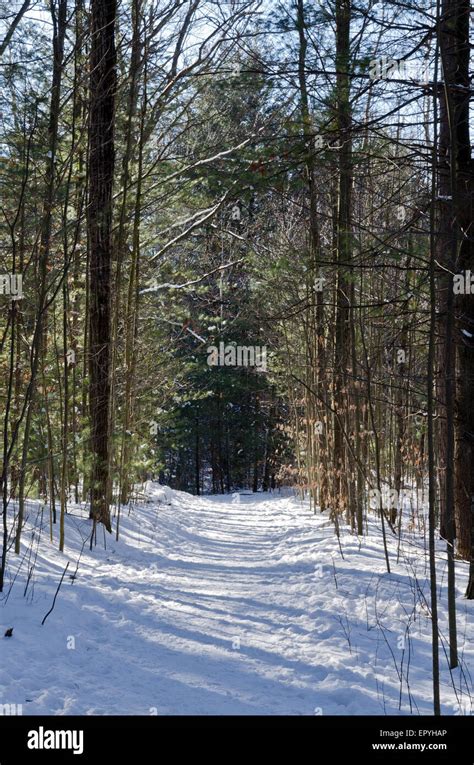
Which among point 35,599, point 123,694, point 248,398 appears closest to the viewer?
point 123,694

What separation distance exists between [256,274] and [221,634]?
8572mm

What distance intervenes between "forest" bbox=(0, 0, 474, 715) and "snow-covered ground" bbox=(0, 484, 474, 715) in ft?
0.20

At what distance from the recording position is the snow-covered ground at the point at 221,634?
10.6 feet

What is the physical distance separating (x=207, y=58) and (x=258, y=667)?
8.63 metres

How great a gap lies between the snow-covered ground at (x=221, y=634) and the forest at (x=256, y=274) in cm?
6

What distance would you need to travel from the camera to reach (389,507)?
9055 millimetres
